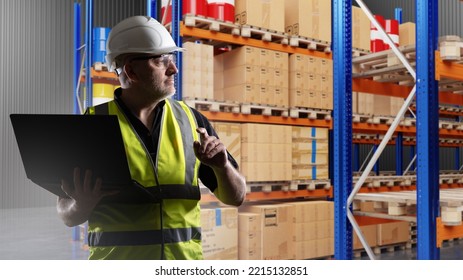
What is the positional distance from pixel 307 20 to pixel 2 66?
10393mm

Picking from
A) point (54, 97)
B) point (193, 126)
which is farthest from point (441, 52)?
point (54, 97)

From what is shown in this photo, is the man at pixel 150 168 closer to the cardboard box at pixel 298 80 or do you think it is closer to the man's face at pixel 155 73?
the man's face at pixel 155 73

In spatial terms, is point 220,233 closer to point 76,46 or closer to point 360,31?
point 360,31

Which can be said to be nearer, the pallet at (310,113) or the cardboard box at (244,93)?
the cardboard box at (244,93)

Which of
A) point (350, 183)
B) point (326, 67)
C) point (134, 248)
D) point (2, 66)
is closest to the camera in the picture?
point (134, 248)

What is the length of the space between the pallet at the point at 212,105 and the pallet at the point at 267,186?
104 cm

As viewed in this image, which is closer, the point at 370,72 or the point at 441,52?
the point at 441,52

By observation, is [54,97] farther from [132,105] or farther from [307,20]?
[132,105]

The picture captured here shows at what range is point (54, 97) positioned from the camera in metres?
15.1

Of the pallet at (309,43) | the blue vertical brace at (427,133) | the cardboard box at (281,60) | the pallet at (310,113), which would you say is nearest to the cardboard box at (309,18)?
the pallet at (309,43)

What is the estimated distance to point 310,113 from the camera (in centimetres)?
739

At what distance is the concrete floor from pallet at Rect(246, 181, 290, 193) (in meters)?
1.69

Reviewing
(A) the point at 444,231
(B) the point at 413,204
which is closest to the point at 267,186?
(B) the point at 413,204

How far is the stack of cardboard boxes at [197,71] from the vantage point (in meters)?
6.14
